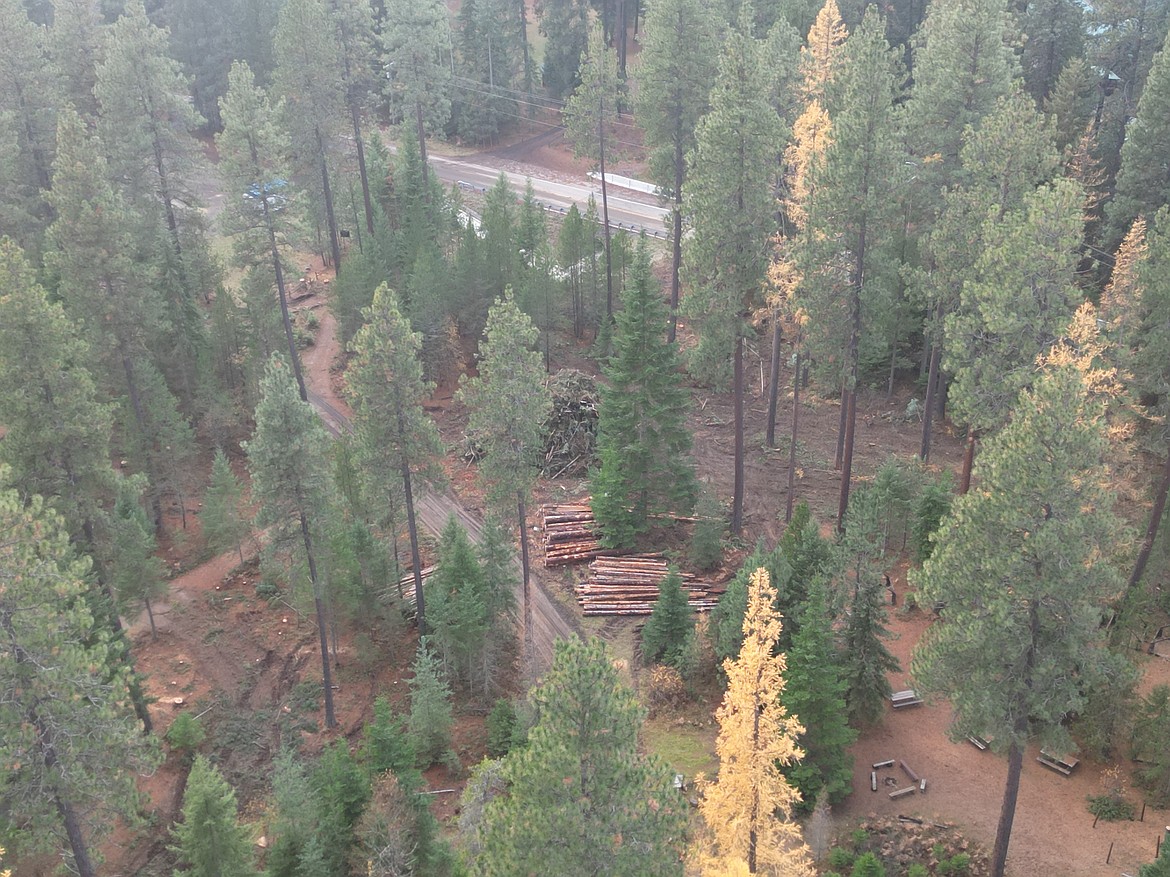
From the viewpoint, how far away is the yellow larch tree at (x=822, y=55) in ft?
138

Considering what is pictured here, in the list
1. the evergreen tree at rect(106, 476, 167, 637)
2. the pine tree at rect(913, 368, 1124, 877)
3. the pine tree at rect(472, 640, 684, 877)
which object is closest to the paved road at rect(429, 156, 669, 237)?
the evergreen tree at rect(106, 476, 167, 637)

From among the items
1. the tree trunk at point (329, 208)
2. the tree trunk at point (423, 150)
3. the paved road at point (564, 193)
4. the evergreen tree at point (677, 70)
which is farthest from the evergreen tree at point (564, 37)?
the evergreen tree at point (677, 70)

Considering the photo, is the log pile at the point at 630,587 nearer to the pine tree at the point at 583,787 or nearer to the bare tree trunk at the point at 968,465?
the bare tree trunk at the point at 968,465

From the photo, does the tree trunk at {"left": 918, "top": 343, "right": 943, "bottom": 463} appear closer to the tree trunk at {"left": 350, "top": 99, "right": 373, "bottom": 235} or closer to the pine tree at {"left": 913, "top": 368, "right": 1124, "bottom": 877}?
the pine tree at {"left": 913, "top": 368, "right": 1124, "bottom": 877}

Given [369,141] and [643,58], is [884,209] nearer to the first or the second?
[643,58]

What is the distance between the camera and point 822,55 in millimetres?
42719

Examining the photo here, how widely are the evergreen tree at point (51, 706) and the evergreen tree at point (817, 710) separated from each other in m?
15.0

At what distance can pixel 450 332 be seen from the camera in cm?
5000

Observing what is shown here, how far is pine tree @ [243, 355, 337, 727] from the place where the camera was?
1161 inches

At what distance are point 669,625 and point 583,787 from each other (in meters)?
17.0

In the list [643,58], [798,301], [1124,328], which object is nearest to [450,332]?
[643,58]

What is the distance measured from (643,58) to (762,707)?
35.9 meters

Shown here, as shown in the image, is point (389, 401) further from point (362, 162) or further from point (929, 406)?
point (362, 162)

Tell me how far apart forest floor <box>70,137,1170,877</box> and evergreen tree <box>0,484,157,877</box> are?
878 centimetres
